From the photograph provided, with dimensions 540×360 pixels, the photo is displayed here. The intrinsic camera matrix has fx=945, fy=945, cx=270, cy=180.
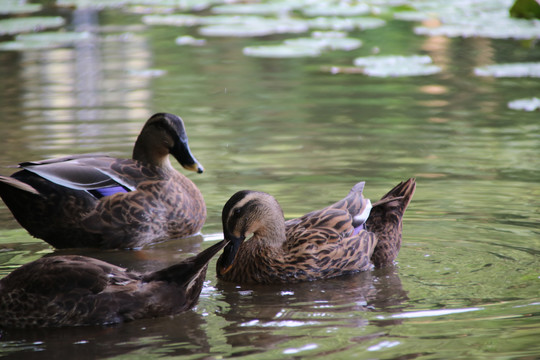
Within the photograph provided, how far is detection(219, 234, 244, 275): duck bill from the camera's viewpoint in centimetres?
577

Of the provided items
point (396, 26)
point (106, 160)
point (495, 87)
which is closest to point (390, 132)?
point (495, 87)

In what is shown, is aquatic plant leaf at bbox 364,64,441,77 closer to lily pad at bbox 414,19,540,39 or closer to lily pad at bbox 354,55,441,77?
lily pad at bbox 354,55,441,77

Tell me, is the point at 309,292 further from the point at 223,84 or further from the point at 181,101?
the point at 223,84

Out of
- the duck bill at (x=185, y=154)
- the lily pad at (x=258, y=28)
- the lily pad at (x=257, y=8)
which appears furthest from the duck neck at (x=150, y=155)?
the lily pad at (x=257, y=8)

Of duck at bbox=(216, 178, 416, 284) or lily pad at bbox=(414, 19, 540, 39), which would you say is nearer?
duck at bbox=(216, 178, 416, 284)

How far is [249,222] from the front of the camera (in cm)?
587

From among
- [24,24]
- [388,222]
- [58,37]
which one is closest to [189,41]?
[58,37]

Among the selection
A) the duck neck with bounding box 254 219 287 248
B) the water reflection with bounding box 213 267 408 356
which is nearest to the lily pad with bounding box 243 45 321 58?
the duck neck with bounding box 254 219 287 248

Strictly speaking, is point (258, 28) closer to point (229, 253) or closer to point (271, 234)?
point (271, 234)

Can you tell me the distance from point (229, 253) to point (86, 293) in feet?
3.51

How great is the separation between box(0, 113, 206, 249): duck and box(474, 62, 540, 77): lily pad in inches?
225

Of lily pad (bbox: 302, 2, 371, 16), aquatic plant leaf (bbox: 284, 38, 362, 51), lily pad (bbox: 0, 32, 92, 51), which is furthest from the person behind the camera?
lily pad (bbox: 302, 2, 371, 16)

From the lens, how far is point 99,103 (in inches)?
453

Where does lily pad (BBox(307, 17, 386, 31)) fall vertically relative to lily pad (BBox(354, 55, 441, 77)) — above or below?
above
